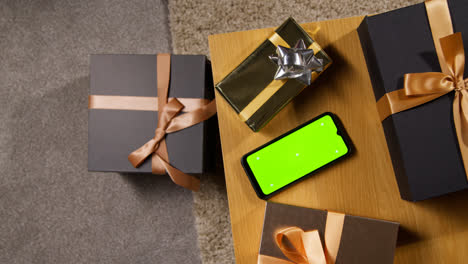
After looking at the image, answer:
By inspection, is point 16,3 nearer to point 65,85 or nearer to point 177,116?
point 65,85

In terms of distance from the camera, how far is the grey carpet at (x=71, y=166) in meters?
1.13

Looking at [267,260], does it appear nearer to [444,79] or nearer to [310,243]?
[310,243]

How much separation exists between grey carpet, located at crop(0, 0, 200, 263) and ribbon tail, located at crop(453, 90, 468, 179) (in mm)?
838

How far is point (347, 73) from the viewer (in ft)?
2.22

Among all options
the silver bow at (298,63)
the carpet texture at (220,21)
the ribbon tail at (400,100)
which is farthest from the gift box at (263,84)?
the carpet texture at (220,21)

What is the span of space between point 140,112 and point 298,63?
0.46 m

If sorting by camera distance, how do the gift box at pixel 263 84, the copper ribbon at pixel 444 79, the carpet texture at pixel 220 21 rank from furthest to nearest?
the carpet texture at pixel 220 21
the gift box at pixel 263 84
the copper ribbon at pixel 444 79

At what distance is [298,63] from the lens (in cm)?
58

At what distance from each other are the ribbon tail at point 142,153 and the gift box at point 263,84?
284mm

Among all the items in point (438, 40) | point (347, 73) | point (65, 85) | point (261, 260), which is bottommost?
point (65, 85)

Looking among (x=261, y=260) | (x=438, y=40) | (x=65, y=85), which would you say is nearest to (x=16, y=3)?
(x=65, y=85)

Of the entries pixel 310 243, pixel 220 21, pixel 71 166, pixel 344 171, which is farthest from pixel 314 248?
pixel 71 166

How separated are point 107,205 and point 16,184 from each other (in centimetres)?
36

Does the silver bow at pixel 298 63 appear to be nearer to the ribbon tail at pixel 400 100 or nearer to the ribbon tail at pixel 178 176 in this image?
the ribbon tail at pixel 400 100
